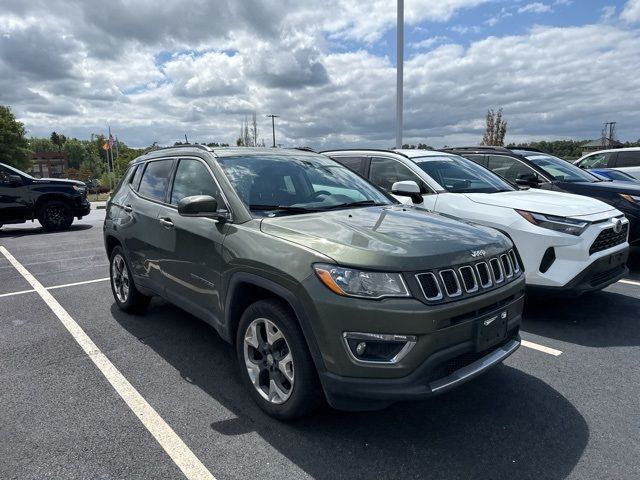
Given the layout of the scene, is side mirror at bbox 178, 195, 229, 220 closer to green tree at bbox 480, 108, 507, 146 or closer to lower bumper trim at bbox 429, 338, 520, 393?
lower bumper trim at bbox 429, 338, 520, 393

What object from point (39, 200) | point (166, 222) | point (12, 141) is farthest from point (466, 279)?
point (12, 141)

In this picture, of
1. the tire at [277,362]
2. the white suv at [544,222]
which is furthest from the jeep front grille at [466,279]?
the white suv at [544,222]

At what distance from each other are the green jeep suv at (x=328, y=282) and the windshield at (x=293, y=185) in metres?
0.01

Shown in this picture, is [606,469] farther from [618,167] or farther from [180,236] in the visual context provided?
[618,167]

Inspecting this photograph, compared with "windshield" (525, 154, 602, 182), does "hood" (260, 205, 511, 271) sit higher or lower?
lower

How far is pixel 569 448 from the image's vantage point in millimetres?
2682

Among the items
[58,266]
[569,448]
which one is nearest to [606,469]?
[569,448]

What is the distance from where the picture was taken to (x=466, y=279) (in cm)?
270

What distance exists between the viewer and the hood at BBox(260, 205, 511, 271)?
2568 mm

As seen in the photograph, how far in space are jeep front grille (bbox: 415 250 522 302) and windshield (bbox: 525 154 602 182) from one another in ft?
17.2

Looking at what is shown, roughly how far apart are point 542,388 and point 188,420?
2.48 meters

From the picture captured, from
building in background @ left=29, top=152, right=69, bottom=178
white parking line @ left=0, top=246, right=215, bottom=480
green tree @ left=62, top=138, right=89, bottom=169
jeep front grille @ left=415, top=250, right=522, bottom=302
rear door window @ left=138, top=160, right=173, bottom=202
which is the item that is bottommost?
white parking line @ left=0, top=246, right=215, bottom=480

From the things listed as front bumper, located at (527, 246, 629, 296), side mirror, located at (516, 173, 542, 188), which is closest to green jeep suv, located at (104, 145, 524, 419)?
front bumper, located at (527, 246, 629, 296)

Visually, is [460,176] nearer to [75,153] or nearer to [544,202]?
[544,202]
